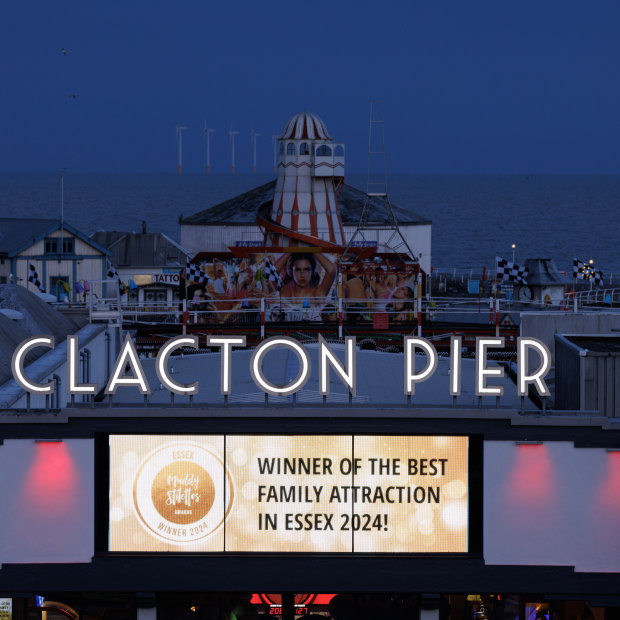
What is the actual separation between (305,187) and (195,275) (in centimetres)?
1242

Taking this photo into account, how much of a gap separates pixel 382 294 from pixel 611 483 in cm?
3793

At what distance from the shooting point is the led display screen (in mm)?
27281

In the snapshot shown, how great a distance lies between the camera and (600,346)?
31.0 metres

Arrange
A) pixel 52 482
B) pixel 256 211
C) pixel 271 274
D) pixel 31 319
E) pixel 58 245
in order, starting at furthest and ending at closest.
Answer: pixel 256 211 → pixel 58 245 → pixel 271 274 → pixel 31 319 → pixel 52 482

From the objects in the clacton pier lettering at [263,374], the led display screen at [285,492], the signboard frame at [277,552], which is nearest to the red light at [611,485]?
the clacton pier lettering at [263,374]

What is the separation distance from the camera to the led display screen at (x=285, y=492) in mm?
27281

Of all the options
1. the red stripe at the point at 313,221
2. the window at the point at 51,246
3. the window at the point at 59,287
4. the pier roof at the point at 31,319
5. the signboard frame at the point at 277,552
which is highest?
the red stripe at the point at 313,221

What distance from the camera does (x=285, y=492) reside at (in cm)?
2739

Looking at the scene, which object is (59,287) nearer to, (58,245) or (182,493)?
(58,245)

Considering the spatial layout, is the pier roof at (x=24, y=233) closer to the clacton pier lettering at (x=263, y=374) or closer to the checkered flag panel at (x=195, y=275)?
the checkered flag panel at (x=195, y=275)

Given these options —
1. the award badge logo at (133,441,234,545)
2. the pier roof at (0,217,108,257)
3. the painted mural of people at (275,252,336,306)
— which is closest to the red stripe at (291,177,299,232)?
the painted mural of people at (275,252,336,306)

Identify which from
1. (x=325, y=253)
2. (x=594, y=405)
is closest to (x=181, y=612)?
(x=594, y=405)

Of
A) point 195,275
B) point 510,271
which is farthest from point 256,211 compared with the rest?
point 510,271

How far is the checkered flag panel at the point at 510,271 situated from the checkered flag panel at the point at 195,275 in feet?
47.2
